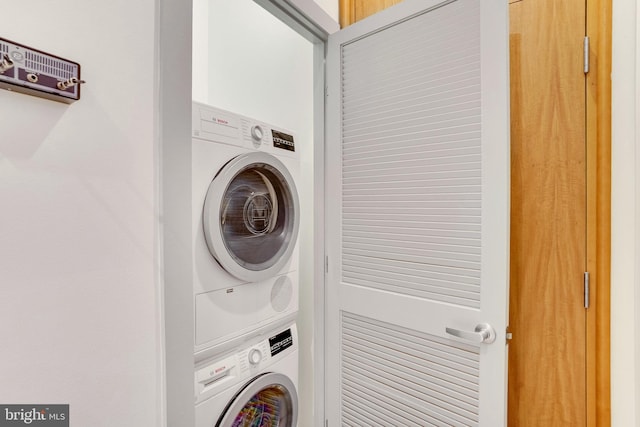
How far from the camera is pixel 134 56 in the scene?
87 cm

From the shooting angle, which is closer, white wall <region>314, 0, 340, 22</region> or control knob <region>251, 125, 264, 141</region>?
control knob <region>251, 125, 264, 141</region>

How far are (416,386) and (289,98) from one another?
5.46ft

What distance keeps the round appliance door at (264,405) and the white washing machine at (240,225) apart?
22 centimetres

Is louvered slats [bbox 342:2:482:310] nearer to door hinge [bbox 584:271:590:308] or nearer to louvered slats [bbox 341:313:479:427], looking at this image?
louvered slats [bbox 341:313:479:427]

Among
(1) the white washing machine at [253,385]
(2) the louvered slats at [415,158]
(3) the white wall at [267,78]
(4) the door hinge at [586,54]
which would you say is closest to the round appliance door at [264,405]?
(1) the white washing machine at [253,385]

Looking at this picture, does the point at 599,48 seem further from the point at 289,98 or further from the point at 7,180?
the point at 7,180

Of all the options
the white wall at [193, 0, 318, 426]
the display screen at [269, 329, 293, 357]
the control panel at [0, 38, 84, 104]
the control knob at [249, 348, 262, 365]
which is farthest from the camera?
the white wall at [193, 0, 318, 426]

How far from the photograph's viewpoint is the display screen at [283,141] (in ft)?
5.16

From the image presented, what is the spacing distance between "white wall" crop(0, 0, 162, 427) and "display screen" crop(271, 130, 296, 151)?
2.32ft

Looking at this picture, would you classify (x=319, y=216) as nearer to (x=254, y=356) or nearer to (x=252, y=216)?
(x=252, y=216)

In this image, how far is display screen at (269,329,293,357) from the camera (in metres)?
1.52

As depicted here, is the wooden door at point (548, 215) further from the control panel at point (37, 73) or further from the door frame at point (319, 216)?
the control panel at point (37, 73)
